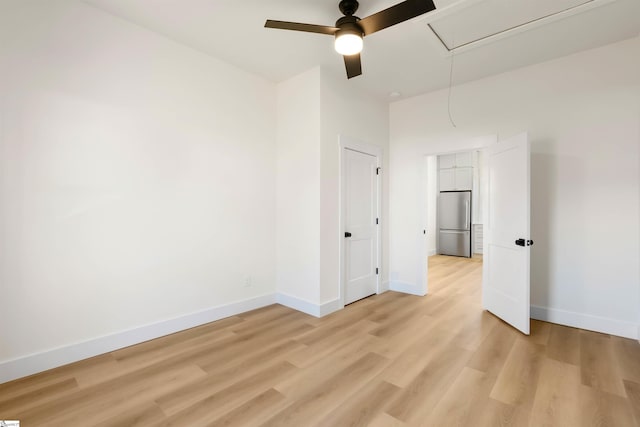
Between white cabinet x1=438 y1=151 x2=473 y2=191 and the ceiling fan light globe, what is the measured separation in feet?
19.7

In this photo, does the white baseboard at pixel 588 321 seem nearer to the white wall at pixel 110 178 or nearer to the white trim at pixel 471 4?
the white trim at pixel 471 4

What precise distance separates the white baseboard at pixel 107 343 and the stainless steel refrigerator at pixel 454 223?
236 inches

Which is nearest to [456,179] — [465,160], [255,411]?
[465,160]

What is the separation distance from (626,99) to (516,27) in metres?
1.45

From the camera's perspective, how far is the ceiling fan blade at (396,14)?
1808 millimetres

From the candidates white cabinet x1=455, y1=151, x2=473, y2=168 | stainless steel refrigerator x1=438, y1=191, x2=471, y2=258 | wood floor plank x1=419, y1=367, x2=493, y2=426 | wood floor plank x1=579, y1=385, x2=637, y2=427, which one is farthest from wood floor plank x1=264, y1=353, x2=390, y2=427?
white cabinet x1=455, y1=151, x2=473, y2=168

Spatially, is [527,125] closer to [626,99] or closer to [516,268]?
[626,99]

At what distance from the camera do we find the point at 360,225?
4066 millimetres

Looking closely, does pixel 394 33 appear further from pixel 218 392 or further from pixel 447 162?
pixel 447 162

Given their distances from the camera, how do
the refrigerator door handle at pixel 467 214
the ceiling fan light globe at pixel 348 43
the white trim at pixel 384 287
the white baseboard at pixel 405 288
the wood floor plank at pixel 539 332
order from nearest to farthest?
the ceiling fan light globe at pixel 348 43 < the wood floor plank at pixel 539 332 < the white baseboard at pixel 405 288 < the white trim at pixel 384 287 < the refrigerator door handle at pixel 467 214

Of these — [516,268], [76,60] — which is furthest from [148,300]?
[516,268]

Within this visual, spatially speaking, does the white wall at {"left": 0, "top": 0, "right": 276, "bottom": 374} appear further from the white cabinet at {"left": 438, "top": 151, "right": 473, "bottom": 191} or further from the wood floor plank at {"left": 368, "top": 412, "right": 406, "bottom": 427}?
the white cabinet at {"left": 438, "top": 151, "right": 473, "bottom": 191}

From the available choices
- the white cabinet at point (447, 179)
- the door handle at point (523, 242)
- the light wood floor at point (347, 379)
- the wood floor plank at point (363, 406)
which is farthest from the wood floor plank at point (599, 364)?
the white cabinet at point (447, 179)

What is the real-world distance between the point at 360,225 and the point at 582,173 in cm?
257
